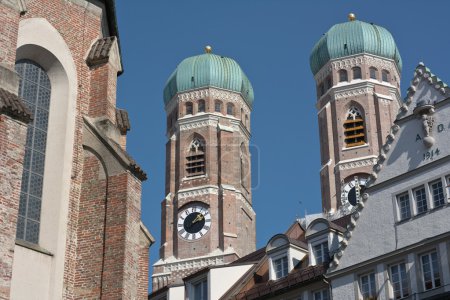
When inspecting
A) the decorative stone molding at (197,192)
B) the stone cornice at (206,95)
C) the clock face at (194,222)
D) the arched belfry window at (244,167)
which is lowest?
the clock face at (194,222)

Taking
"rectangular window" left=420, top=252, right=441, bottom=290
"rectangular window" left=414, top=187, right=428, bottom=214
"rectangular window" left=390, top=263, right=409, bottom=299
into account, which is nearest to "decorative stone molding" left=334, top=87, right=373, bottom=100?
"rectangular window" left=414, top=187, right=428, bottom=214

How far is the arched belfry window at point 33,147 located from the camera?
1823cm

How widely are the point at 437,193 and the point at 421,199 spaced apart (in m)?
0.61

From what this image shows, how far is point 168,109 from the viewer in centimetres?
8069

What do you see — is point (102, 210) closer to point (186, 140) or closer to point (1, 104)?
point (1, 104)

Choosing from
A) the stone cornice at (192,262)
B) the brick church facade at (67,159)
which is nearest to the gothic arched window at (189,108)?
the stone cornice at (192,262)

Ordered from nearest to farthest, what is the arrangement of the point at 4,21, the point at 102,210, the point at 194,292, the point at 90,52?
the point at 4,21
the point at 102,210
the point at 90,52
the point at 194,292

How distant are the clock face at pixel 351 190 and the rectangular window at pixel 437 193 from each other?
3978cm

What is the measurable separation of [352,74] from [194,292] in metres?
41.4

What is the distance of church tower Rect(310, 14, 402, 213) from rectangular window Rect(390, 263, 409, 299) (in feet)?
125

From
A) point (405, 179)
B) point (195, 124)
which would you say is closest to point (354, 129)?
point (195, 124)

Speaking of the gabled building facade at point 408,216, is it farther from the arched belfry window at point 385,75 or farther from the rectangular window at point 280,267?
the arched belfry window at point 385,75

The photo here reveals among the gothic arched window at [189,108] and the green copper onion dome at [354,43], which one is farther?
the gothic arched window at [189,108]

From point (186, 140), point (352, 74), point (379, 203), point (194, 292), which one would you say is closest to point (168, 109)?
point (186, 140)
